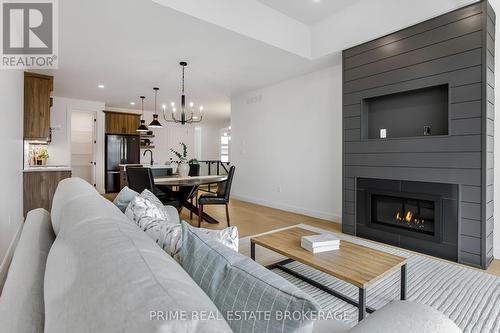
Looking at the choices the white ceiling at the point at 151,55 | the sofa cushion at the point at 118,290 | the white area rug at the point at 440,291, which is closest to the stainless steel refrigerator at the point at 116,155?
the white ceiling at the point at 151,55

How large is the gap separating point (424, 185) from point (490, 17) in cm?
183

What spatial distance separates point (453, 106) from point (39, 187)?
558 centimetres

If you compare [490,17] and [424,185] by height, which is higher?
[490,17]

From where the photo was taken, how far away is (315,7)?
11.6 ft

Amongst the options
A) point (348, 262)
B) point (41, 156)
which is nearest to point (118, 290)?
point (348, 262)

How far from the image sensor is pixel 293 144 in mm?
5004

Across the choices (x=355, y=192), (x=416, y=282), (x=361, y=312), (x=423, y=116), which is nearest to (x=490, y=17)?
(x=423, y=116)

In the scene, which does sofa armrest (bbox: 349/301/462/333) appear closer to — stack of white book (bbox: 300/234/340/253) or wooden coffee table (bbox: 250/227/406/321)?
wooden coffee table (bbox: 250/227/406/321)

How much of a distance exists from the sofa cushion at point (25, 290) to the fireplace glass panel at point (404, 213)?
342cm

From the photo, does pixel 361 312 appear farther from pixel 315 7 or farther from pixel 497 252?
pixel 315 7

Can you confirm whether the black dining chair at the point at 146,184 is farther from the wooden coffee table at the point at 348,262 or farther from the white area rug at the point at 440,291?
the wooden coffee table at the point at 348,262

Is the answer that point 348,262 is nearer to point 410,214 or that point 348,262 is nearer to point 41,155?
point 410,214

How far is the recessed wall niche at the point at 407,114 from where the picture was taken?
3008mm

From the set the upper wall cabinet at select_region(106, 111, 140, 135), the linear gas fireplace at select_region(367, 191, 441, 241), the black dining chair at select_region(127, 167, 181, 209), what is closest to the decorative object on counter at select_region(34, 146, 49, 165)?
the upper wall cabinet at select_region(106, 111, 140, 135)
